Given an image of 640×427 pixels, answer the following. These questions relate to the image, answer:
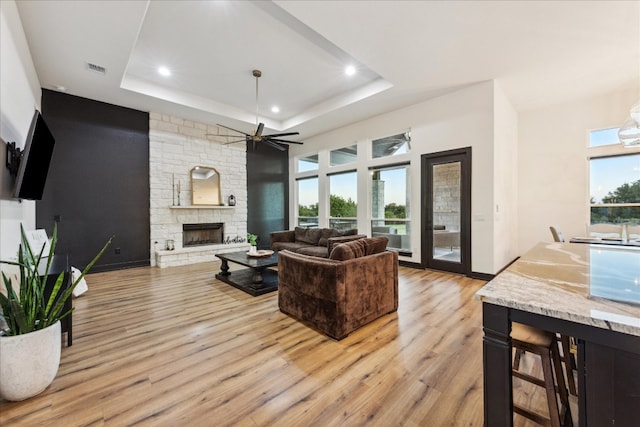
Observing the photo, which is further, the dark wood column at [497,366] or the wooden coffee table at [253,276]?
the wooden coffee table at [253,276]

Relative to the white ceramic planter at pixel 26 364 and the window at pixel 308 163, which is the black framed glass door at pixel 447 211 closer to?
the window at pixel 308 163

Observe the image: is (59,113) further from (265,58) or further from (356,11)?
(356,11)

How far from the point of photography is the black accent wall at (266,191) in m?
7.38

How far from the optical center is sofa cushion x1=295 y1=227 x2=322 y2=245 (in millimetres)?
5652

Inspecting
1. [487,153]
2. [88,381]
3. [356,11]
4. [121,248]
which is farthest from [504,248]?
[121,248]

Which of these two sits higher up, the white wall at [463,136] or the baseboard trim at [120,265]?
the white wall at [463,136]

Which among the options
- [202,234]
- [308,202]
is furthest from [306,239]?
[202,234]

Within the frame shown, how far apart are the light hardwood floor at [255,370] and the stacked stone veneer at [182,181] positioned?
2.51 metres

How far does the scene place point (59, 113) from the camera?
459 cm

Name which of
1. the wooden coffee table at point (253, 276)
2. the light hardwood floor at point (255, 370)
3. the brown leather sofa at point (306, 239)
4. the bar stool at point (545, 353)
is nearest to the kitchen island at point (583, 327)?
the bar stool at point (545, 353)

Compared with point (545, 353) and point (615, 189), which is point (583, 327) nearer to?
point (545, 353)

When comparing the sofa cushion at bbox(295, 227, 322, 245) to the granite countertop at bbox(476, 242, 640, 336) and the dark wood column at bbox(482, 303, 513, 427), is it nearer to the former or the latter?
the granite countertop at bbox(476, 242, 640, 336)

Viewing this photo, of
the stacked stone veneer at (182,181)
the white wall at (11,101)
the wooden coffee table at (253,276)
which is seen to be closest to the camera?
the white wall at (11,101)

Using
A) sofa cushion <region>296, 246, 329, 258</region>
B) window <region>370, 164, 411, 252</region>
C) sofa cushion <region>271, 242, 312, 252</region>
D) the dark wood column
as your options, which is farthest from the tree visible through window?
the dark wood column
